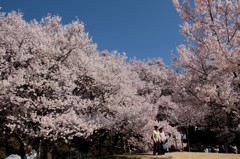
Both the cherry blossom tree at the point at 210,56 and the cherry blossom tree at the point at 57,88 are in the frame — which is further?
the cherry blossom tree at the point at 57,88

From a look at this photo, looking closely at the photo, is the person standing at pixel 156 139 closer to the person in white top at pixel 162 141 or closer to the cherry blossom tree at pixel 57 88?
the person in white top at pixel 162 141

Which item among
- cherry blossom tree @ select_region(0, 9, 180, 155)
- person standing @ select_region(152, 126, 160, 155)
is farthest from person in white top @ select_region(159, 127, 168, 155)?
cherry blossom tree @ select_region(0, 9, 180, 155)

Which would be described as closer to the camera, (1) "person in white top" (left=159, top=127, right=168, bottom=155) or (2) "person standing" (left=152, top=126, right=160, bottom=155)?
(2) "person standing" (left=152, top=126, right=160, bottom=155)

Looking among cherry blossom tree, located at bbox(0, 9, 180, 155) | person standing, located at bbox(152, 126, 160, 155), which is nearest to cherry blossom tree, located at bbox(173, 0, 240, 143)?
person standing, located at bbox(152, 126, 160, 155)

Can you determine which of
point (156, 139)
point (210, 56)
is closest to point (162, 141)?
point (156, 139)

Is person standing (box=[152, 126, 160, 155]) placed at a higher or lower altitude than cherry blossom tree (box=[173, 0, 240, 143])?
lower

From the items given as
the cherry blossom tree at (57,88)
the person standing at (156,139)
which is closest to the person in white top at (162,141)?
the person standing at (156,139)

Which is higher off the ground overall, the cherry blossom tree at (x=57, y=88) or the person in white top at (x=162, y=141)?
the cherry blossom tree at (x=57, y=88)

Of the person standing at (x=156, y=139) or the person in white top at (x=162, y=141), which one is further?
the person in white top at (x=162, y=141)

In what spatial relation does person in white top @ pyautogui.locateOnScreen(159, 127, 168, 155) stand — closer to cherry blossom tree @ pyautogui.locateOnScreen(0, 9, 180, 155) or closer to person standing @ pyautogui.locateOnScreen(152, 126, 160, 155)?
person standing @ pyautogui.locateOnScreen(152, 126, 160, 155)

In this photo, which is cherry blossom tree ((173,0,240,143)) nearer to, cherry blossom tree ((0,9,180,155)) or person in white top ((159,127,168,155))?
person in white top ((159,127,168,155))

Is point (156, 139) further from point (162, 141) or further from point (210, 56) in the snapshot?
point (210, 56)

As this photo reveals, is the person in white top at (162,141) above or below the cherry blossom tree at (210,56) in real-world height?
below

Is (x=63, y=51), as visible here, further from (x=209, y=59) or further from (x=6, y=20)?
(x=209, y=59)
